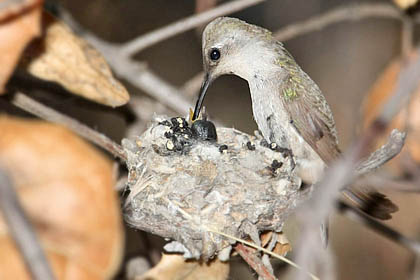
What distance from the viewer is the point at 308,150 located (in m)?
3.78

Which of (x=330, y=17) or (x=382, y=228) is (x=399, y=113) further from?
(x=382, y=228)

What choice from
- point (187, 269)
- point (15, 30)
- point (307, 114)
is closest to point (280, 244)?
point (187, 269)

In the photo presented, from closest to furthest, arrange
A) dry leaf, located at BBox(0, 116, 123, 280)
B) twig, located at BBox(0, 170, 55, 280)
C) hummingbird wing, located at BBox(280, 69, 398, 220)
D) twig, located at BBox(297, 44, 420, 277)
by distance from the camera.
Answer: twig, located at BBox(297, 44, 420, 277) → twig, located at BBox(0, 170, 55, 280) → dry leaf, located at BBox(0, 116, 123, 280) → hummingbird wing, located at BBox(280, 69, 398, 220)

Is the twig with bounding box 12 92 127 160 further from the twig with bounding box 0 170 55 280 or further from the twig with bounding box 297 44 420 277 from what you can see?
the twig with bounding box 297 44 420 277

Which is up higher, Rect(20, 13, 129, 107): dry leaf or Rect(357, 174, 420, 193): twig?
Rect(357, 174, 420, 193): twig

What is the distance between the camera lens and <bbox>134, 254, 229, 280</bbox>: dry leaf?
10.3ft

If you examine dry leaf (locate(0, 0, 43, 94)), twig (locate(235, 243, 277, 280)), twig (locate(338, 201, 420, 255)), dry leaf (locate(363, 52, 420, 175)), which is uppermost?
dry leaf (locate(363, 52, 420, 175))

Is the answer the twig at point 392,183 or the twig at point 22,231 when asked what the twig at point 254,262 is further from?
the twig at point 22,231

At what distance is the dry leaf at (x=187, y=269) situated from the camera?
10.3 feet

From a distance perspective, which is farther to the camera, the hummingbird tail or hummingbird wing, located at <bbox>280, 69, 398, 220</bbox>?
hummingbird wing, located at <bbox>280, 69, 398, 220</bbox>

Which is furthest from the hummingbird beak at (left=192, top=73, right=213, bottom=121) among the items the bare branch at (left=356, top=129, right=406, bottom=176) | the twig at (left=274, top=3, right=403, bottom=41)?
the bare branch at (left=356, top=129, right=406, bottom=176)

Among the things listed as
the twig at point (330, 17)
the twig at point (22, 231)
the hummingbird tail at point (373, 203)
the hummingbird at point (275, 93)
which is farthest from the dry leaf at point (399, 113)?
the twig at point (22, 231)

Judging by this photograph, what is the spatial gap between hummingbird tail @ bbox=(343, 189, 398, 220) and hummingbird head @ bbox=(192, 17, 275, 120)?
2.68 feet

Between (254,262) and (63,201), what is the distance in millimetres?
1120
